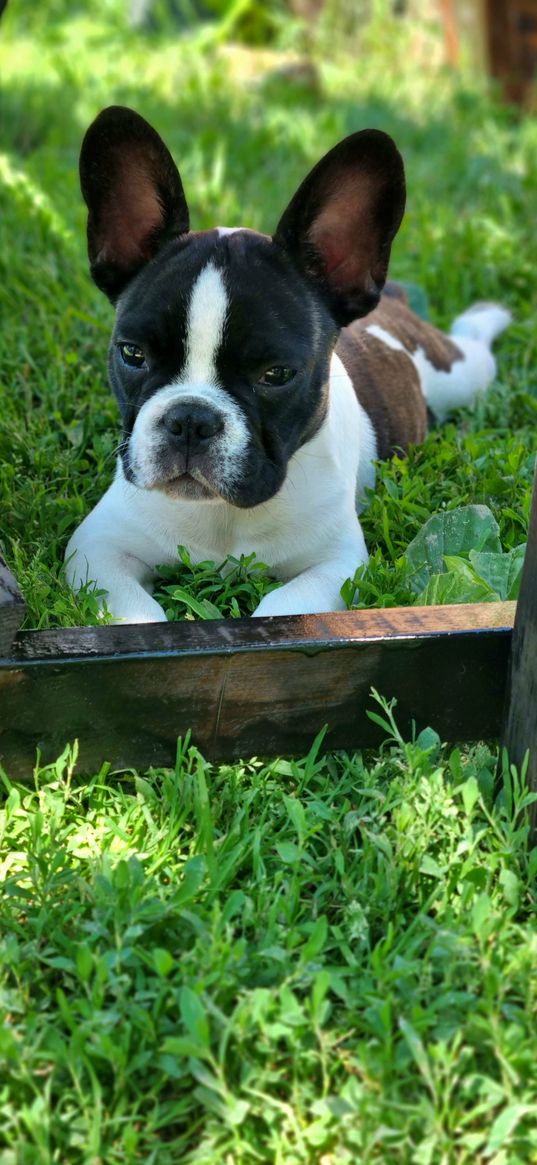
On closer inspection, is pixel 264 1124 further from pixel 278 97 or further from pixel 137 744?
pixel 278 97

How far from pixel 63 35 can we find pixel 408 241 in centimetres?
620

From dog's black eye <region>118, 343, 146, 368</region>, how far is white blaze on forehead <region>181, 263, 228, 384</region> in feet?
0.58

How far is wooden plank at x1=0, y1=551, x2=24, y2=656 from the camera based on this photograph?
2539 mm

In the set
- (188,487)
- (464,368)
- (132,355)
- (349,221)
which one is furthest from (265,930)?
(464,368)

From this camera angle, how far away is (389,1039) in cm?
215

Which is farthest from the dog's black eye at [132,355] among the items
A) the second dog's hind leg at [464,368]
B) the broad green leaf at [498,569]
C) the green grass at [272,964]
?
the second dog's hind leg at [464,368]

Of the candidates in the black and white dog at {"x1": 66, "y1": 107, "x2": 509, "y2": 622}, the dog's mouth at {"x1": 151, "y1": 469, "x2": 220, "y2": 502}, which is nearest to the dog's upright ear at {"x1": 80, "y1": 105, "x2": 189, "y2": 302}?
the black and white dog at {"x1": 66, "y1": 107, "x2": 509, "y2": 622}

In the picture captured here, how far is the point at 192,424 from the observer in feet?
10.1

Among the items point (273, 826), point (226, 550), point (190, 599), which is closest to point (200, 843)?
point (273, 826)

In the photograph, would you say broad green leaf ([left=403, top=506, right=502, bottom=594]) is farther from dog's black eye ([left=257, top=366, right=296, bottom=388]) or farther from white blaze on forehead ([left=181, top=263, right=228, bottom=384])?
white blaze on forehead ([left=181, top=263, right=228, bottom=384])

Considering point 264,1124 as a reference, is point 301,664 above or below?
above

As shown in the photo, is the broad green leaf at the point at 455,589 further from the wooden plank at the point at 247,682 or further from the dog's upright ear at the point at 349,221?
the dog's upright ear at the point at 349,221

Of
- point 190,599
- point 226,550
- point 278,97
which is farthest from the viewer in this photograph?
point 278,97

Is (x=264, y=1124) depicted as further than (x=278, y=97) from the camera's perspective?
No
